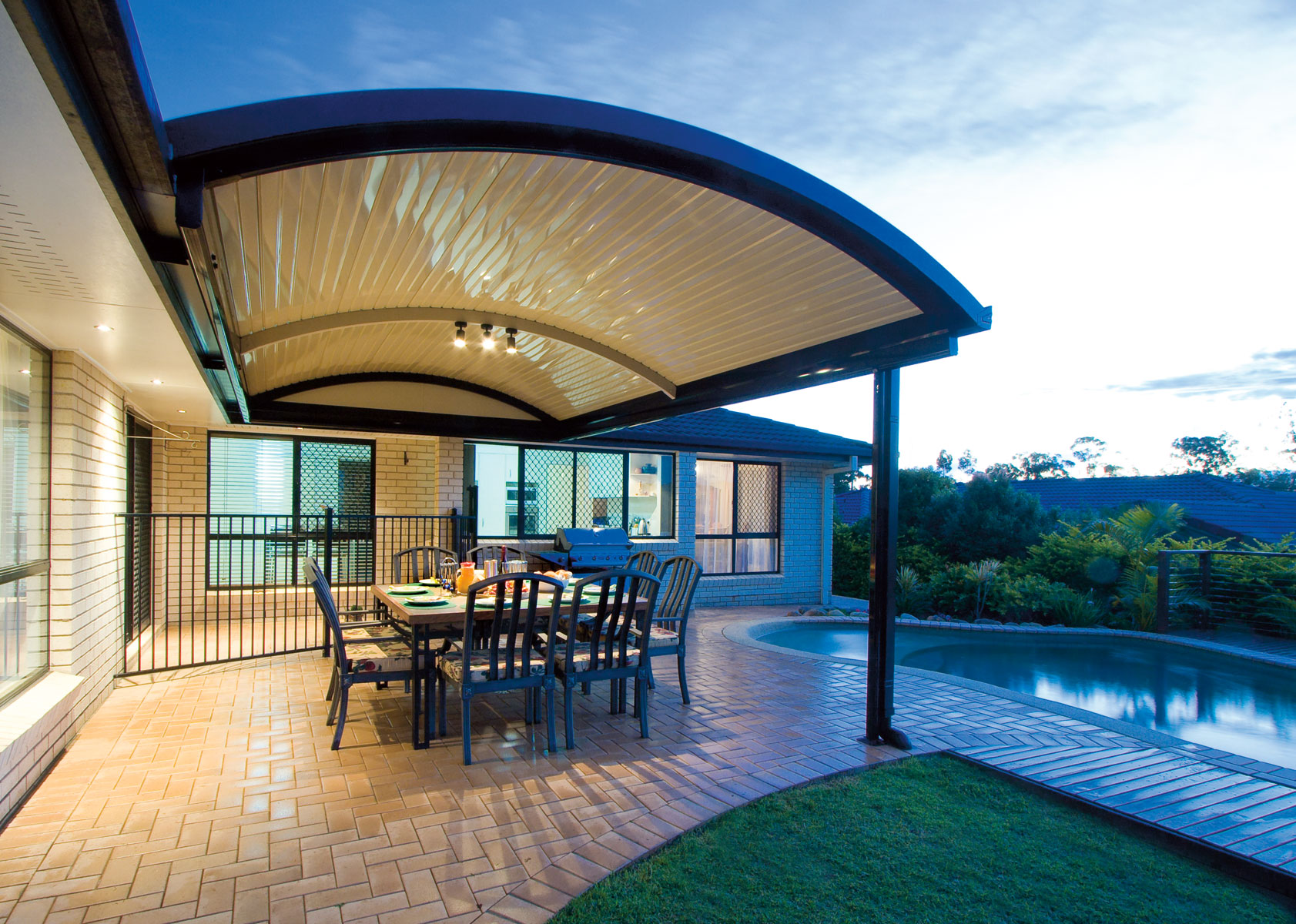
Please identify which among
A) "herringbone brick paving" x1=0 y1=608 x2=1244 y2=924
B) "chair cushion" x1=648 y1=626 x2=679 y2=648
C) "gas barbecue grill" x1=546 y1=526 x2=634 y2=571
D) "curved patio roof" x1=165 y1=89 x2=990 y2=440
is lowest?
"herringbone brick paving" x1=0 y1=608 x2=1244 y2=924

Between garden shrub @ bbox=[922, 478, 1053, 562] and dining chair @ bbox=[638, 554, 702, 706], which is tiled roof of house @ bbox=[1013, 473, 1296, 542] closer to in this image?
garden shrub @ bbox=[922, 478, 1053, 562]

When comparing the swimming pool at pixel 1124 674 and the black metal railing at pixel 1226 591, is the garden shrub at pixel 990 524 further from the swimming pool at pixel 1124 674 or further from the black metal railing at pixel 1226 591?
the swimming pool at pixel 1124 674

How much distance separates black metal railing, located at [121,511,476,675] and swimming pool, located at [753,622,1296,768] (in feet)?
15.4

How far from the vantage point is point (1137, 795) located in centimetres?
344

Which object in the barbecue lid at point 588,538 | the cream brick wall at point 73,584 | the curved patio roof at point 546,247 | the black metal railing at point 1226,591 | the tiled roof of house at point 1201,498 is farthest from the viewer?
the tiled roof of house at point 1201,498

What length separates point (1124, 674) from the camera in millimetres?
7254

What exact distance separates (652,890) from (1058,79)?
653cm

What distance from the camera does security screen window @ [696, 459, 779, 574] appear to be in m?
10.8

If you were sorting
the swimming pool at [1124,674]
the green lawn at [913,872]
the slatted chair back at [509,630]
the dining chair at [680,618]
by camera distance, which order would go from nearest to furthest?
the green lawn at [913,872], the slatted chair back at [509,630], the dining chair at [680,618], the swimming pool at [1124,674]

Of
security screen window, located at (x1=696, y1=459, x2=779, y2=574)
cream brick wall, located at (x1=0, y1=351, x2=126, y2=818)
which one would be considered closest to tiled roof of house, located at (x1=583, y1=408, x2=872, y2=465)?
security screen window, located at (x1=696, y1=459, x2=779, y2=574)

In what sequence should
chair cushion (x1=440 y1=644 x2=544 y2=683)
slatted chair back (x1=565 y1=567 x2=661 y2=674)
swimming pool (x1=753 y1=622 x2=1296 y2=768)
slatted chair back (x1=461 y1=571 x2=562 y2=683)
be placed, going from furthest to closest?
swimming pool (x1=753 y1=622 x2=1296 y2=768)
slatted chair back (x1=565 y1=567 x2=661 y2=674)
chair cushion (x1=440 y1=644 x2=544 y2=683)
slatted chair back (x1=461 y1=571 x2=562 y2=683)

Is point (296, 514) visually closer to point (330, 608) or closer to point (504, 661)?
point (330, 608)

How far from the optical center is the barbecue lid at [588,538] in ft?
27.0

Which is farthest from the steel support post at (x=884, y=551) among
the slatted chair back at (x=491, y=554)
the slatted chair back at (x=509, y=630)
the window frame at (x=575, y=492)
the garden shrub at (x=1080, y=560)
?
the garden shrub at (x=1080, y=560)
